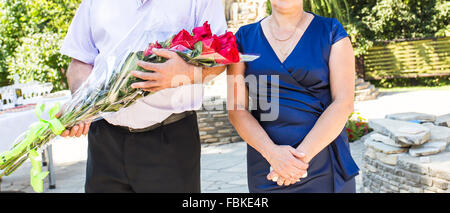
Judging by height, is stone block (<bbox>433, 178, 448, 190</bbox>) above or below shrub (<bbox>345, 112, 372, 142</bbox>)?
above

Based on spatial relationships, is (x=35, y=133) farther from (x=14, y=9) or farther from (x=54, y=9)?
(x=14, y=9)

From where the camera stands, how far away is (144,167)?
1961 millimetres

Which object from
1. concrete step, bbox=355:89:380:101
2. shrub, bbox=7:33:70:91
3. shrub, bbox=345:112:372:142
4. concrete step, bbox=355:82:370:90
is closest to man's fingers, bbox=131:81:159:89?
shrub, bbox=345:112:372:142

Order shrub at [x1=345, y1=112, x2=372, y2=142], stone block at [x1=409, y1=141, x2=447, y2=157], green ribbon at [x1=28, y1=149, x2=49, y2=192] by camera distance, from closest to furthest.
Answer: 1. green ribbon at [x1=28, y1=149, x2=49, y2=192]
2. stone block at [x1=409, y1=141, x2=447, y2=157]
3. shrub at [x1=345, y1=112, x2=372, y2=142]

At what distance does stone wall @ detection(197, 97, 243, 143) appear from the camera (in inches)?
301

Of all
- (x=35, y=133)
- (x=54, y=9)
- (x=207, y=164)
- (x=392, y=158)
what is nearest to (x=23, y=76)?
(x=54, y=9)

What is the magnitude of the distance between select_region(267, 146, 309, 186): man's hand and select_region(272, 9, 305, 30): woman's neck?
543 millimetres

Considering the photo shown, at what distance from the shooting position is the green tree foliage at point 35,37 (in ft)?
36.3

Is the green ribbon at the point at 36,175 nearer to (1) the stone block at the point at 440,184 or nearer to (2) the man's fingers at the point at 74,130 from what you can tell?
(2) the man's fingers at the point at 74,130

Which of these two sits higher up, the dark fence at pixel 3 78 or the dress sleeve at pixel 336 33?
the dress sleeve at pixel 336 33

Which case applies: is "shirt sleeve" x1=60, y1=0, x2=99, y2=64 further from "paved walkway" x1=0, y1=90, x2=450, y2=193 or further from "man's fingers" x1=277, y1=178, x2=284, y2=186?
"paved walkway" x1=0, y1=90, x2=450, y2=193

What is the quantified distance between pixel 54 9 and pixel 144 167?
35.6ft

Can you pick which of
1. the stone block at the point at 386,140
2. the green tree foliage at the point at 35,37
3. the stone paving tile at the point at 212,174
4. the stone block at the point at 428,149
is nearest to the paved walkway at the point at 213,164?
the stone paving tile at the point at 212,174

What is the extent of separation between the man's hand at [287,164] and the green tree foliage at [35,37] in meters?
10.2
